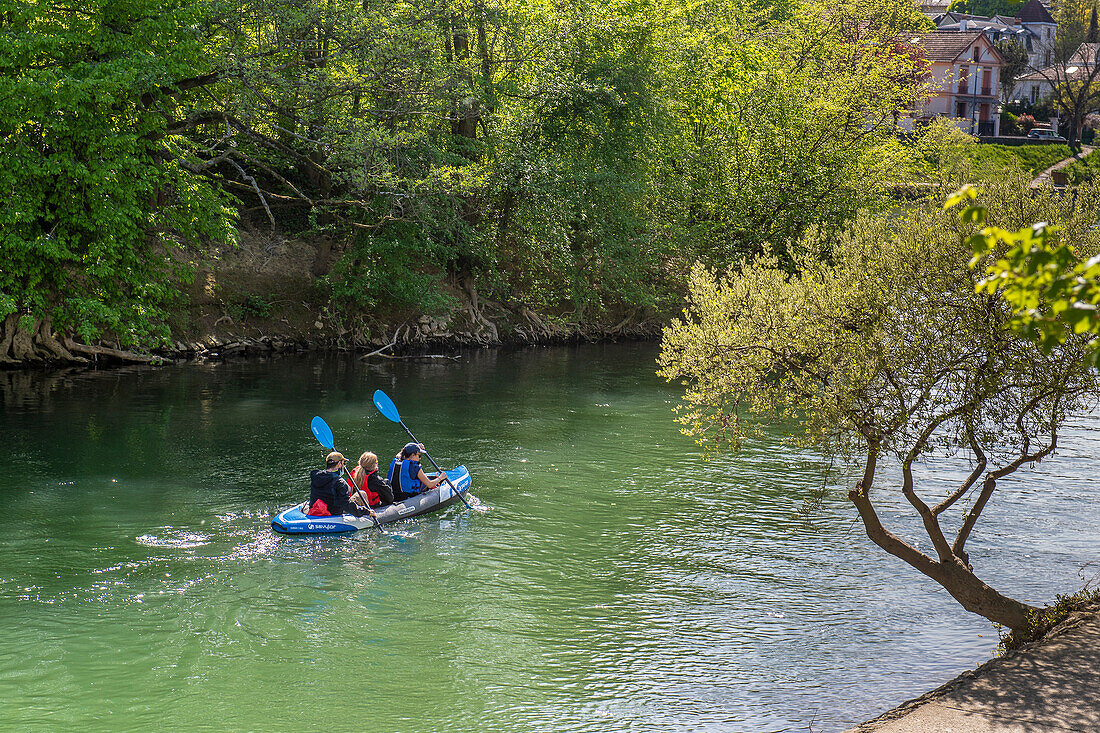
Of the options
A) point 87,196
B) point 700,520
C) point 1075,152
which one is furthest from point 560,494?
point 1075,152

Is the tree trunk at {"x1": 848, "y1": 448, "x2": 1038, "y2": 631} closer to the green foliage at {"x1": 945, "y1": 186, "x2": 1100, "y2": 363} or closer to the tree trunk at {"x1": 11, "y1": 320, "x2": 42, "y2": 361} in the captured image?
the green foliage at {"x1": 945, "y1": 186, "x2": 1100, "y2": 363}

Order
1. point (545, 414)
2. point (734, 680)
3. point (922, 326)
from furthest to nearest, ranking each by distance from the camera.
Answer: point (545, 414)
point (734, 680)
point (922, 326)

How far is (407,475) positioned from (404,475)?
51mm

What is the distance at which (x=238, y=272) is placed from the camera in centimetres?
3133

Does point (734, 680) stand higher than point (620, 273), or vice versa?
point (620, 273)

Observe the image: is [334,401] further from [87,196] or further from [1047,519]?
[1047,519]

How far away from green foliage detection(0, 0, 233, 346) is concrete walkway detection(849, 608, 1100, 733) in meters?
17.9

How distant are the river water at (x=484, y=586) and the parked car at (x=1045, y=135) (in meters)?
68.6

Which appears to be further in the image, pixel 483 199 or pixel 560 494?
pixel 483 199

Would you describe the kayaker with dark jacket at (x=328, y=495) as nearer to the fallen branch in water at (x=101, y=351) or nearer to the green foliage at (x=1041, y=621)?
the green foliage at (x=1041, y=621)

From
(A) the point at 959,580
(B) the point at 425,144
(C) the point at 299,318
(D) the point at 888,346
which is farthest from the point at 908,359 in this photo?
(C) the point at 299,318

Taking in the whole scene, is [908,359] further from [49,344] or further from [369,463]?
[49,344]

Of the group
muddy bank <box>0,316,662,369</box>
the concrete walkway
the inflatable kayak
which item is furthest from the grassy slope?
the concrete walkway

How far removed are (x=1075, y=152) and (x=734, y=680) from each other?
248ft
